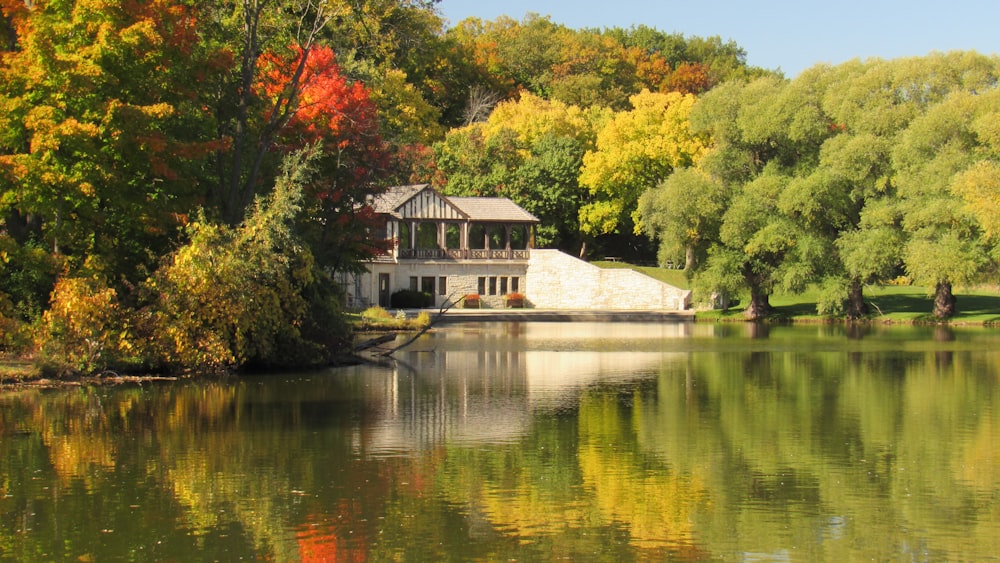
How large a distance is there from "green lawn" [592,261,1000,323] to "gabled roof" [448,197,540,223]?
576 centimetres

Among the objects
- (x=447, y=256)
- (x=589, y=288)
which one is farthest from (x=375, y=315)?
(x=589, y=288)

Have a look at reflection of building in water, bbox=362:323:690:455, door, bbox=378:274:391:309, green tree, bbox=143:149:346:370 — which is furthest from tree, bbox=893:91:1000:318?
green tree, bbox=143:149:346:370

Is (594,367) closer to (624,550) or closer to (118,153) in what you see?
(118,153)

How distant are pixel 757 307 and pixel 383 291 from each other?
20.1 meters

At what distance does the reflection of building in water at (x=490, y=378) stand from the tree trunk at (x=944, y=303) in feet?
52.8

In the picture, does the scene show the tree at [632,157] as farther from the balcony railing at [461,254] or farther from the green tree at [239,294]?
the green tree at [239,294]

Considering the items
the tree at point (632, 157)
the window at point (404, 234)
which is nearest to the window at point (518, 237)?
the tree at point (632, 157)

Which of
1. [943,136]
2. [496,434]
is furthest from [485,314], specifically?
[496,434]

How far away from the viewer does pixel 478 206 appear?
65.2 metres

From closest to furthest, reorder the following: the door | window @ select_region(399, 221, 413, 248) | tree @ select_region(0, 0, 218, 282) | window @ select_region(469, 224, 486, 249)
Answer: tree @ select_region(0, 0, 218, 282) < the door < window @ select_region(399, 221, 413, 248) < window @ select_region(469, 224, 486, 249)

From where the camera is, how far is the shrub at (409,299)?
61.4 meters

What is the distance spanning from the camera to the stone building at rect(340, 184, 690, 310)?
6266 centimetres

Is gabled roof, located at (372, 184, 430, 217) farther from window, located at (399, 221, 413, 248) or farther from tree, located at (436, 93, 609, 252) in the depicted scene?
tree, located at (436, 93, 609, 252)

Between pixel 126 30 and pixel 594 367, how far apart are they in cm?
1463
